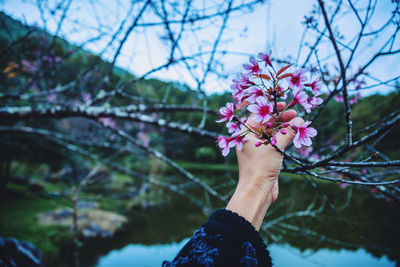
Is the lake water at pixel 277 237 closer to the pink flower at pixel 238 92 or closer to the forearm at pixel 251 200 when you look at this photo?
the forearm at pixel 251 200

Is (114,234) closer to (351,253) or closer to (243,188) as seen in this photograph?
(243,188)

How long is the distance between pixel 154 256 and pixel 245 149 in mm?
6437

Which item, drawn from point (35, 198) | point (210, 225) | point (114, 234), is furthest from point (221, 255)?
point (35, 198)

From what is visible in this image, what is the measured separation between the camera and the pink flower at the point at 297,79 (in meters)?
0.83

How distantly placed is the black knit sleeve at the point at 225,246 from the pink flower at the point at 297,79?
2.05 ft

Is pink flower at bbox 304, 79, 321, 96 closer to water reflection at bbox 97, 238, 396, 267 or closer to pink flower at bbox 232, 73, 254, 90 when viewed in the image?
pink flower at bbox 232, 73, 254, 90

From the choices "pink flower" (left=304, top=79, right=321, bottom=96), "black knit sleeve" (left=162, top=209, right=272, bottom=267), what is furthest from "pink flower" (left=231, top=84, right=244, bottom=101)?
"black knit sleeve" (left=162, top=209, right=272, bottom=267)

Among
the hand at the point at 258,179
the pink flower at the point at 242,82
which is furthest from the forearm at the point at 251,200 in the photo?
the pink flower at the point at 242,82

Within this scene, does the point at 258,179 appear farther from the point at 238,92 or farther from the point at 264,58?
the point at 264,58

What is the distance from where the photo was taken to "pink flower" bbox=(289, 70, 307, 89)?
2.72 ft

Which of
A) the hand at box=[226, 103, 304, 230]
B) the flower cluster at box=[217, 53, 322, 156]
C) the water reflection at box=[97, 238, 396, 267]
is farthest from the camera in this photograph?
the water reflection at box=[97, 238, 396, 267]

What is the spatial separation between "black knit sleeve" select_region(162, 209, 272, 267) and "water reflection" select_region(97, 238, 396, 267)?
5813 mm

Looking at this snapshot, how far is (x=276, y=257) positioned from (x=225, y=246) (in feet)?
22.1

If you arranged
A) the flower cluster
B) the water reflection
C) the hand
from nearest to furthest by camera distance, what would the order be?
1. the flower cluster
2. the hand
3. the water reflection
